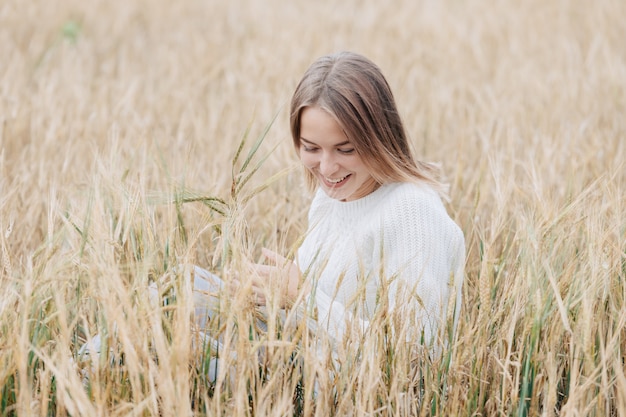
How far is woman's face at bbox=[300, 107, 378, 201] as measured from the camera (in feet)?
5.58

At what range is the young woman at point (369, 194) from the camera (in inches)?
62.7

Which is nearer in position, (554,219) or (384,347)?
(384,347)

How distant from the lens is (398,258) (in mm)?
1646

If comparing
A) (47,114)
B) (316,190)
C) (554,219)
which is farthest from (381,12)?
(554,219)

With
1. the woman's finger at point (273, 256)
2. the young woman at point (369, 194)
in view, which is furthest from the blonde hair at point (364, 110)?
the woman's finger at point (273, 256)

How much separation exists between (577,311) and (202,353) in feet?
2.42

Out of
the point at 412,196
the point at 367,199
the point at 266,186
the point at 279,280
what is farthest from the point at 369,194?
the point at 279,280

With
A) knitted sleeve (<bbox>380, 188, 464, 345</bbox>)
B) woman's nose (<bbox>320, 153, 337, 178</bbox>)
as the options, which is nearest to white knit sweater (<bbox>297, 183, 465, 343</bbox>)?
knitted sleeve (<bbox>380, 188, 464, 345</bbox>)

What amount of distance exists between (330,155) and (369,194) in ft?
0.55

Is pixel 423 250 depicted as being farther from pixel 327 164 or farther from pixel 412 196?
pixel 327 164

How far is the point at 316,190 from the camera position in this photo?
2064 millimetres

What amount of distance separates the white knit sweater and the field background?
0.08m

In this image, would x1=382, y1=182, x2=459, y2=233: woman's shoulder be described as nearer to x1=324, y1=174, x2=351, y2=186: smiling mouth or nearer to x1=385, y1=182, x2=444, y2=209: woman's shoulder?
x1=385, y1=182, x2=444, y2=209: woman's shoulder

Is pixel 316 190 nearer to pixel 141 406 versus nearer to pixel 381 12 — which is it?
pixel 141 406
